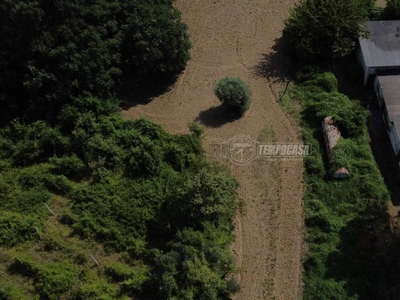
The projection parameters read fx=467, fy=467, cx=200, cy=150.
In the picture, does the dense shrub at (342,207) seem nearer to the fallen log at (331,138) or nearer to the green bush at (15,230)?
the fallen log at (331,138)

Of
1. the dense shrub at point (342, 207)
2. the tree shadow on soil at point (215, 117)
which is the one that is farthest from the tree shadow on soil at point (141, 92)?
the dense shrub at point (342, 207)

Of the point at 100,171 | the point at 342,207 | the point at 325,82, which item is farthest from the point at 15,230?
the point at 325,82

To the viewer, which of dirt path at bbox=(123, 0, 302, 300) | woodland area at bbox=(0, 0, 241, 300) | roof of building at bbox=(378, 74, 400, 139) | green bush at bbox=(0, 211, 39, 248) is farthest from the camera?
roof of building at bbox=(378, 74, 400, 139)

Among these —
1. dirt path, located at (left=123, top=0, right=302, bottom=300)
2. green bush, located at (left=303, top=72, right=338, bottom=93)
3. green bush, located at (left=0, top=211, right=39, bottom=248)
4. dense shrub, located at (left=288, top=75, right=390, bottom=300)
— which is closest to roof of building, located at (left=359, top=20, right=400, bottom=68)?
green bush, located at (left=303, top=72, right=338, bottom=93)

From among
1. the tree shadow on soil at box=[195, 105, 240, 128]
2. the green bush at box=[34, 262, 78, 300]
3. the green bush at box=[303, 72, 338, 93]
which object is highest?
the green bush at box=[303, 72, 338, 93]

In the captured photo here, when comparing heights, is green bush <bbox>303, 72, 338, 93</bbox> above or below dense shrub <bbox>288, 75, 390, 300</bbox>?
above

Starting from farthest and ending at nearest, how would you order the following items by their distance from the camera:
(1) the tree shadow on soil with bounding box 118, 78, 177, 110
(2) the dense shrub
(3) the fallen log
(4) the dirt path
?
1. (1) the tree shadow on soil with bounding box 118, 78, 177, 110
2. (3) the fallen log
3. (4) the dirt path
4. (2) the dense shrub

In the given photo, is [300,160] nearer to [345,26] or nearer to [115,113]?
[345,26]

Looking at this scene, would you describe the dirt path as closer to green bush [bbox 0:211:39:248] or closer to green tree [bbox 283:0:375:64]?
green tree [bbox 283:0:375:64]

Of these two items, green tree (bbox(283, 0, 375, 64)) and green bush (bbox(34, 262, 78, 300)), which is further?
green tree (bbox(283, 0, 375, 64))
